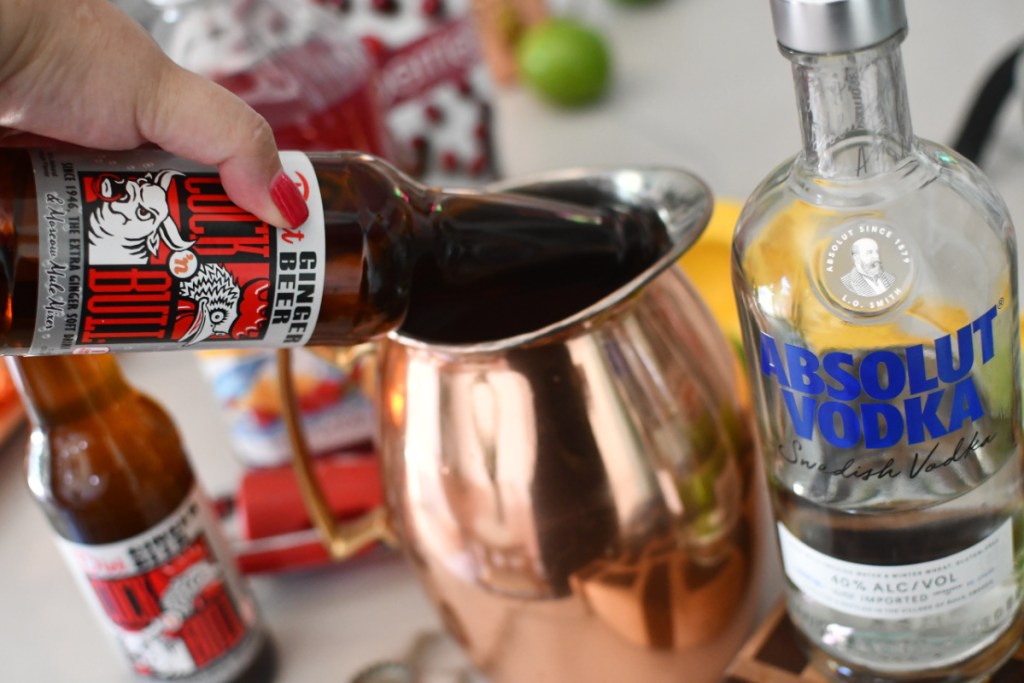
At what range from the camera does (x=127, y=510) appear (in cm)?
50

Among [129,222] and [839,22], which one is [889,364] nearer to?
[839,22]

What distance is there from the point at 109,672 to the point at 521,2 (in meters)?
0.71

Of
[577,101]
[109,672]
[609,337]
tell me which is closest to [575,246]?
[609,337]

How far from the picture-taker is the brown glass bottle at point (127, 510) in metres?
0.49

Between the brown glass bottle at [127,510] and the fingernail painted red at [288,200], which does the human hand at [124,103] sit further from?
the brown glass bottle at [127,510]

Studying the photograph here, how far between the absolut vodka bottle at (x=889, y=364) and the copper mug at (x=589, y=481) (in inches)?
1.7

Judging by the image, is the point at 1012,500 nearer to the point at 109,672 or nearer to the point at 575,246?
the point at 575,246

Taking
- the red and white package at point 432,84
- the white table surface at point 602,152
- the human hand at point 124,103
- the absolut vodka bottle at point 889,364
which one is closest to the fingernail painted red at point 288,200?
the human hand at point 124,103

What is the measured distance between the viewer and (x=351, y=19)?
801 mm

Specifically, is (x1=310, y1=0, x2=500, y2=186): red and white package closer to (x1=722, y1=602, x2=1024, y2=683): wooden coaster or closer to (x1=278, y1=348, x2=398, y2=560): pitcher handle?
(x1=278, y1=348, x2=398, y2=560): pitcher handle

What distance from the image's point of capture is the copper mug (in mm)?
430

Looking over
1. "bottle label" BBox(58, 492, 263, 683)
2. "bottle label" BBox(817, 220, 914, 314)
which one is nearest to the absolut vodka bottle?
"bottle label" BBox(817, 220, 914, 314)

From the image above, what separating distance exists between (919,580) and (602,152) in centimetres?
60

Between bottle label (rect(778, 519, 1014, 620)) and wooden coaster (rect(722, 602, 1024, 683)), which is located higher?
bottle label (rect(778, 519, 1014, 620))
